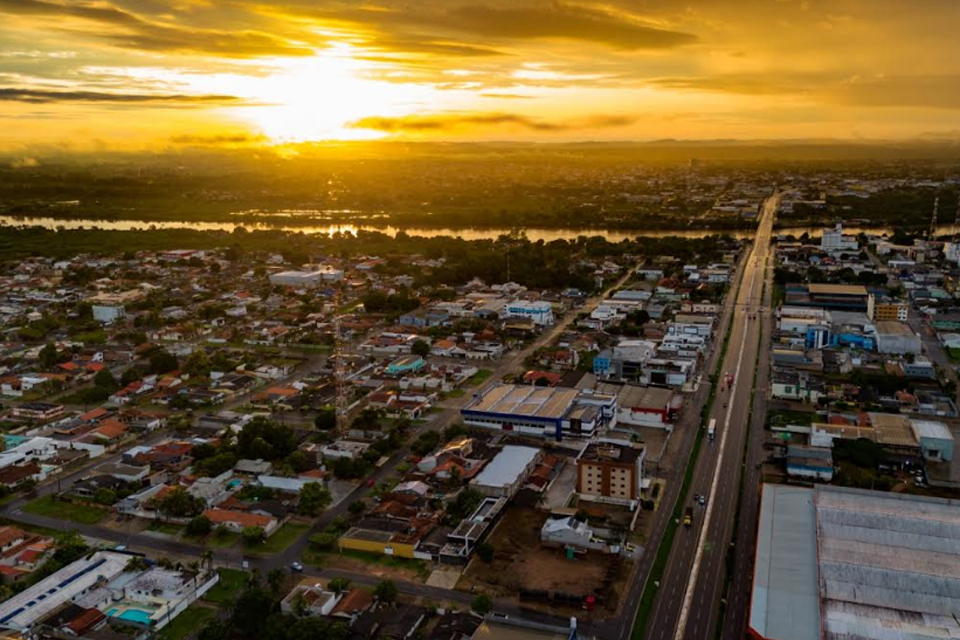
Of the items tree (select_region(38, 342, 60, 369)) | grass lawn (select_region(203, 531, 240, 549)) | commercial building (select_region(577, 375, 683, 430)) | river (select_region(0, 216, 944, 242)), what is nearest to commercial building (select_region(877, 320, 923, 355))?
commercial building (select_region(577, 375, 683, 430))

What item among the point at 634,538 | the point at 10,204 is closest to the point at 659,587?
the point at 634,538

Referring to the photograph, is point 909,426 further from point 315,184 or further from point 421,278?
point 315,184

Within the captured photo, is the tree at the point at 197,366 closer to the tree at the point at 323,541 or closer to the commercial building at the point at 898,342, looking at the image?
the tree at the point at 323,541

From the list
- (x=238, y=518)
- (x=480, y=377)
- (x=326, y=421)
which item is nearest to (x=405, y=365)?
(x=480, y=377)

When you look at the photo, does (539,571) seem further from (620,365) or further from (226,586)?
(620,365)

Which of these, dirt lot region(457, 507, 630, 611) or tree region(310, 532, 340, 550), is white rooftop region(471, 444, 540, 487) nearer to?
dirt lot region(457, 507, 630, 611)
